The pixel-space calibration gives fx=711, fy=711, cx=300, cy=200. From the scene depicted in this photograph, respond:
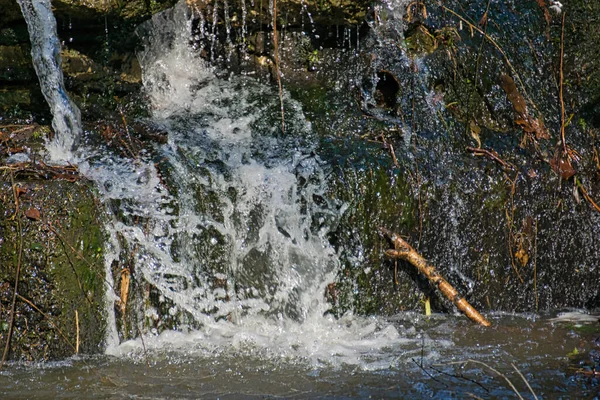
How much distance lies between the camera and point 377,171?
488 cm

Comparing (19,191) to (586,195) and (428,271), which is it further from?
(586,195)

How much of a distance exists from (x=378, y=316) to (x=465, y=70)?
2.37 m

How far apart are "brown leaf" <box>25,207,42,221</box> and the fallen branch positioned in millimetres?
2165

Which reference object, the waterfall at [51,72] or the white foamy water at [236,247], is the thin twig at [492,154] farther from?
the waterfall at [51,72]

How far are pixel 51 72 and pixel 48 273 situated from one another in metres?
1.94

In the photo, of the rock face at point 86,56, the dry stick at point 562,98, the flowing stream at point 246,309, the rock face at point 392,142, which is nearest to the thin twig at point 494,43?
the rock face at point 392,142

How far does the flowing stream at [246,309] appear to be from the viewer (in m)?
3.54

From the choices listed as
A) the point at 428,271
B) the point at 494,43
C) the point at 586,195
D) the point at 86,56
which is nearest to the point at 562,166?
the point at 586,195

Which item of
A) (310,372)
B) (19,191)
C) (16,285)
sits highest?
(19,191)

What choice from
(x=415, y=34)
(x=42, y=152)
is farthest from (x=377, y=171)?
(x=42, y=152)

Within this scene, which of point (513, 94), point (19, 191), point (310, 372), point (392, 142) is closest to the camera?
point (310, 372)

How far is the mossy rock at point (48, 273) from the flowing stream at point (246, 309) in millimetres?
120

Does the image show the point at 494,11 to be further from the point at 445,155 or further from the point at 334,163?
the point at 334,163

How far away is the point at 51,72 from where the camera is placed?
525cm
